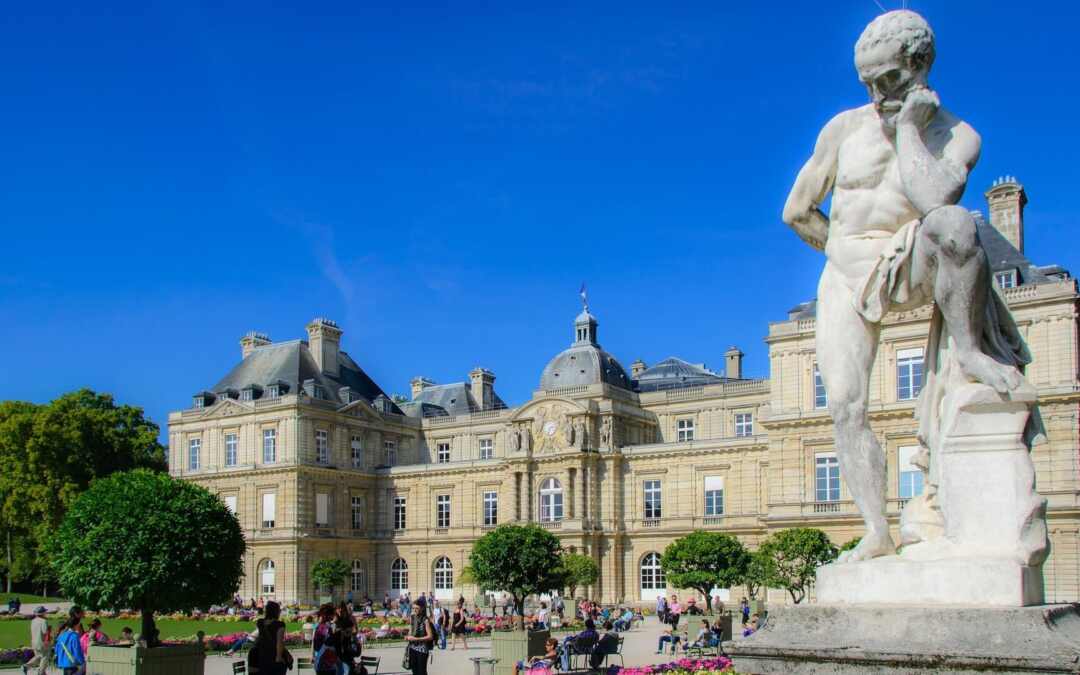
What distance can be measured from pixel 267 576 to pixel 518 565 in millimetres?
20918

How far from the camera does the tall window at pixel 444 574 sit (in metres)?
53.7

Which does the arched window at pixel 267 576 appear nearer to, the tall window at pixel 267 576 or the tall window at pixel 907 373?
the tall window at pixel 267 576

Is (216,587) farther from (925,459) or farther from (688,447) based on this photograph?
(688,447)

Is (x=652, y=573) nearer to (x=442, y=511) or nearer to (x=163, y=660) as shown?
(x=442, y=511)

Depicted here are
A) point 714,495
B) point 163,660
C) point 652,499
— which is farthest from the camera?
point 652,499

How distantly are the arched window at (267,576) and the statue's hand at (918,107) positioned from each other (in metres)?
50.3

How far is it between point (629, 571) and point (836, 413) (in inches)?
1734

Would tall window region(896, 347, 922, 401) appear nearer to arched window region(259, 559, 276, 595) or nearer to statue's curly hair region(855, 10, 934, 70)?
arched window region(259, 559, 276, 595)

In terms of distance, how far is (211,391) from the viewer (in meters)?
58.3

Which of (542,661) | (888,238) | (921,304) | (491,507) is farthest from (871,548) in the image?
(491,507)

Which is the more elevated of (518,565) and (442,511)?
(442,511)

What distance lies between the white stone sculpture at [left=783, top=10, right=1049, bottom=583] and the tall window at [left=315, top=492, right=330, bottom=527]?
50.0 metres

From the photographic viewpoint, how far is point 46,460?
49969 millimetres

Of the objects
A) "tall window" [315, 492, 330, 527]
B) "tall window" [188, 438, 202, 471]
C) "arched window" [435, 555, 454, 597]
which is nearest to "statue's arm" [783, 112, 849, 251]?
"arched window" [435, 555, 454, 597]
